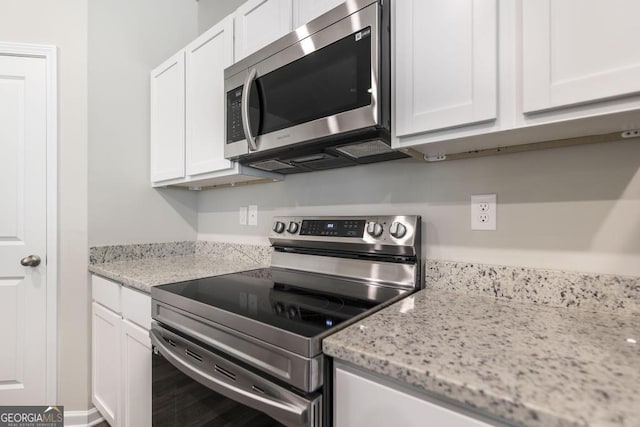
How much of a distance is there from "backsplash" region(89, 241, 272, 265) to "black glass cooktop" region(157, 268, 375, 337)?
1.41 feet

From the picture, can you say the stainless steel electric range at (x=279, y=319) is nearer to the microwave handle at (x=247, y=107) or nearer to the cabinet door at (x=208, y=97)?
the microwave handle at (x=247, y=107)

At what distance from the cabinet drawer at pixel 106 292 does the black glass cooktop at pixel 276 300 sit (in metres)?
0.52

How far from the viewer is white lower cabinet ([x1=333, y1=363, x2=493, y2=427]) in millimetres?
585

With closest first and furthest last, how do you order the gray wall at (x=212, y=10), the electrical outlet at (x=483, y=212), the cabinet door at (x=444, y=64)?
1. the cabinet door at (x=444, y=64)
2. the electrical outlet at (x=483, y=212)
3. the gray wall at (x=212, y=10)

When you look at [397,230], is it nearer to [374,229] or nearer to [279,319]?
[374,229]

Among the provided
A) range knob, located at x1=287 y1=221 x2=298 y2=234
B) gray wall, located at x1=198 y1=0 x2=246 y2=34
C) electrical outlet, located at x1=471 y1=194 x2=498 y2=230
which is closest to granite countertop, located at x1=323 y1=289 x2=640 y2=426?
electrical outlet, located at x1=471 y1=194 x2=498 y2=230

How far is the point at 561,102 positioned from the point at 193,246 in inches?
88.8

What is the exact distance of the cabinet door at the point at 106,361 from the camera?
159 cm

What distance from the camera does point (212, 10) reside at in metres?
2.24

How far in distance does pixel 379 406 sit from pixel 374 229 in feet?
2.27

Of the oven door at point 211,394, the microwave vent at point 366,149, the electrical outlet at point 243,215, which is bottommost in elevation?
the oven door at point 211,394

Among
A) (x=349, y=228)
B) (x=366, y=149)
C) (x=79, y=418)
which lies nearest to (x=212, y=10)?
(x=366, y=149)

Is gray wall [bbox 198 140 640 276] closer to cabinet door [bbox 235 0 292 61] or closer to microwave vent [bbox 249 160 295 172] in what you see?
microwave vent [bbox 249 160 295 172]

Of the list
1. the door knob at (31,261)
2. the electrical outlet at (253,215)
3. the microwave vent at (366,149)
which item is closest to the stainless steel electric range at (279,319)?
the microwave vent at (366,149)
